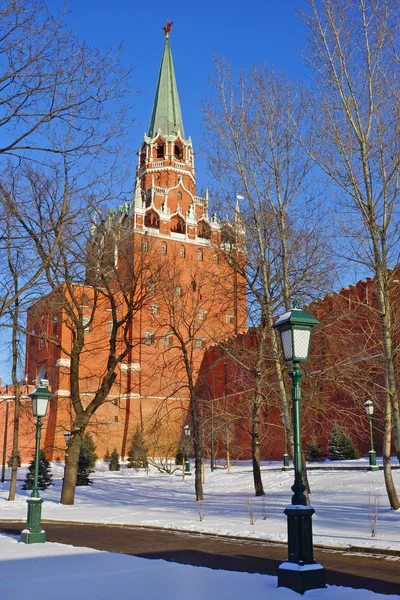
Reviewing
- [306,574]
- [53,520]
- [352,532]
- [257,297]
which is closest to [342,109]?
[257,297]

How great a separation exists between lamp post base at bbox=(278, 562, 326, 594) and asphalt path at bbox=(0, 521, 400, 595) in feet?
3.12

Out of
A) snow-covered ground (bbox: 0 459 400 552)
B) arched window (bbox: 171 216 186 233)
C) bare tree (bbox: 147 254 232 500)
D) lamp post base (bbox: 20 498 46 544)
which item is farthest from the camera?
arched window (bbox: 171 216 186 233)

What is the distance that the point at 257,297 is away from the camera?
1622 cm

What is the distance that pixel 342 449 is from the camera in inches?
1173

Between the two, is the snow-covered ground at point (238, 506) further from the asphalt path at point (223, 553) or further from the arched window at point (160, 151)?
the arched window at point (160, 151)

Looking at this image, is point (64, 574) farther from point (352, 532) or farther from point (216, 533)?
point (352, 532)

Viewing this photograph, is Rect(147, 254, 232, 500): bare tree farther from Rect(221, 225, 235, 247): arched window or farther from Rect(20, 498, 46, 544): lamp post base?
Rect(20, 498, 46, 544): lamp post base

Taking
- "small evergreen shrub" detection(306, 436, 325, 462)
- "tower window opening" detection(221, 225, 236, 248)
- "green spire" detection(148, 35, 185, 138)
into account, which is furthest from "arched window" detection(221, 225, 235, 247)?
"green spire" detection(148, 35, 185, 138)

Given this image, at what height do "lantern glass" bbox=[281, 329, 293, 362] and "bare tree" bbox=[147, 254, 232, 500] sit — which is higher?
"bare tree" bbox=[147, 254, 232, 500]

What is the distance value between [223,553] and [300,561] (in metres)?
3.71

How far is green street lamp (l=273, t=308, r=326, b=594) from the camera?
5.88 meters

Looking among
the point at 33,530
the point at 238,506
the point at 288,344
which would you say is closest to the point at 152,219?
the point at 238,506

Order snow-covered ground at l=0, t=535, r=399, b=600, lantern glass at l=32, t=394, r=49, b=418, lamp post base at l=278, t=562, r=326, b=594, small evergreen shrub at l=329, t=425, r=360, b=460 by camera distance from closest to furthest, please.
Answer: snow-covered ground at l=0, t=535, r=399, b=600 < lamp post base at l=278, t=562, r=326, b=594 < lantern glass at l=32, t=394, r=49, b=418 < small evergreen shrub at l=329, t=425, r=360, b=460

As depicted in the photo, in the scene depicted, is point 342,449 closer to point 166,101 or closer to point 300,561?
point 300,561
